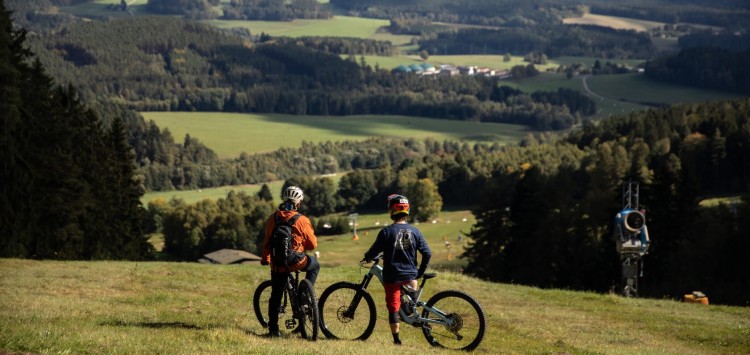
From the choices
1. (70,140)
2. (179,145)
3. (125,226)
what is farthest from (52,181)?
(179,145)

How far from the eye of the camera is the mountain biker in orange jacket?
64.7 ft

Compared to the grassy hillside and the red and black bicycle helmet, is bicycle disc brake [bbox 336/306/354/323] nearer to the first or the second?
the grassy hillside

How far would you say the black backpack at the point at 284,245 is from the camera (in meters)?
19.6

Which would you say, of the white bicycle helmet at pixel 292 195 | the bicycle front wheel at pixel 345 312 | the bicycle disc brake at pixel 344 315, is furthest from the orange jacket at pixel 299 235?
the bicycle disc brake at pixel 344 315

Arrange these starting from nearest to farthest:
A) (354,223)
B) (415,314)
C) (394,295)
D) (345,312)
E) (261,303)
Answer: (394,295), (415,314), (345,312), (261,303), (354,223)

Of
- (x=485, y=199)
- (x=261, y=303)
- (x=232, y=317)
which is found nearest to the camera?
(x=261, y=303)

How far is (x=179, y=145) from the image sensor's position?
620 ft

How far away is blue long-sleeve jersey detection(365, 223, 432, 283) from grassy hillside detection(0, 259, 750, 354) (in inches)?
54.0

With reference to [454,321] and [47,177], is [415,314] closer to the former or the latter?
[454,321]

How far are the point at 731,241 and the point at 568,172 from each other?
60.7m

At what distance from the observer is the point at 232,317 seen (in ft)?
76.1

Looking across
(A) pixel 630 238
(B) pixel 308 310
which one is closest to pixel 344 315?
(B) pixel 308 310

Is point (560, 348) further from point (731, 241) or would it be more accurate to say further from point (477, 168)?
point (477, 168)

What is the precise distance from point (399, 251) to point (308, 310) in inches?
86.7
